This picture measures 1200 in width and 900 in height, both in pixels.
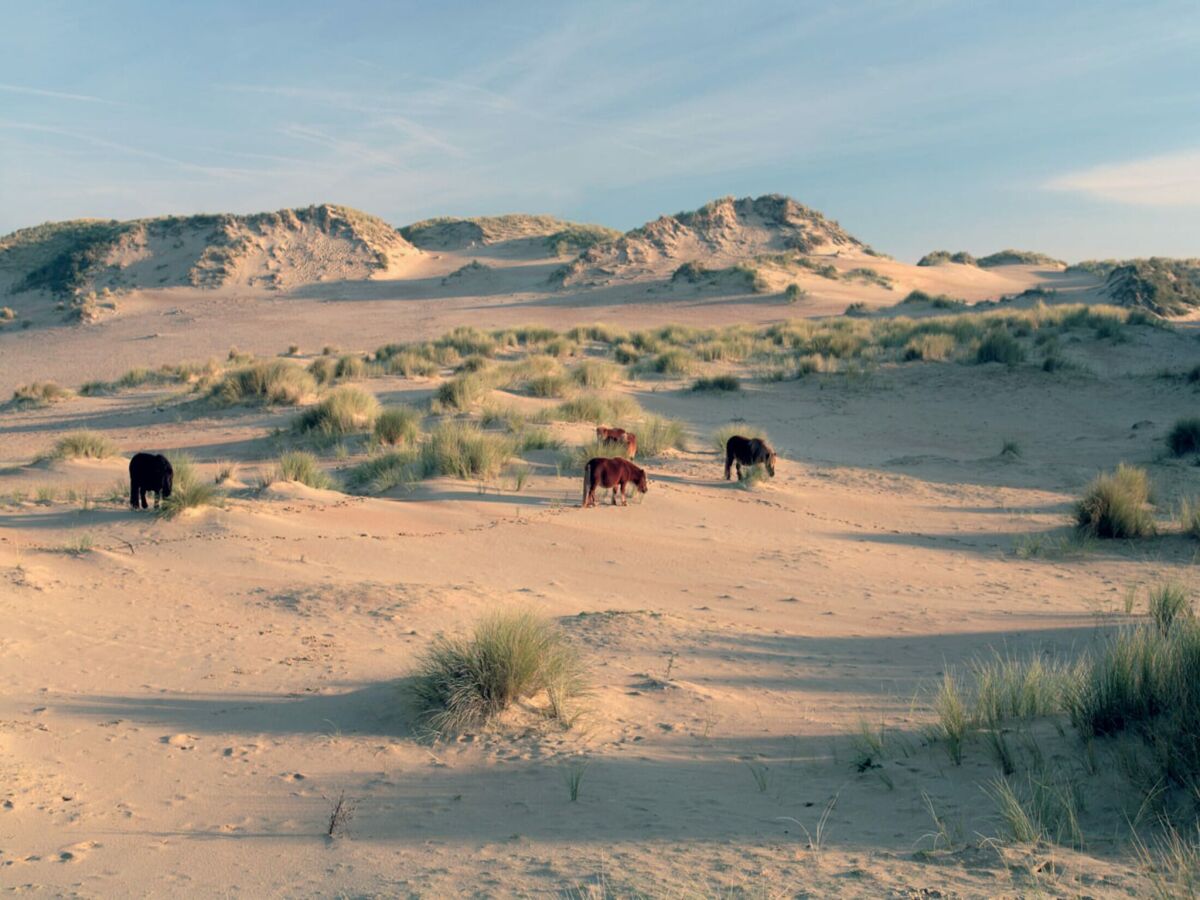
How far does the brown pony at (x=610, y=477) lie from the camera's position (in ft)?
38.3

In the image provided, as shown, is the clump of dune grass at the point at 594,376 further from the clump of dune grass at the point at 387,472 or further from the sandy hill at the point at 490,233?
the sandy hill at the point at 490,233

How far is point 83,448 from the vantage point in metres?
14.9

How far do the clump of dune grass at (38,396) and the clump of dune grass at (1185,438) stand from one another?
2467 centimetres

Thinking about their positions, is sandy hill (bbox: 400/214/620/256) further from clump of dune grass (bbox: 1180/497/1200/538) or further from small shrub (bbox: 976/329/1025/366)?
clump of dune grass (bbox: 1180/497/1200/538)

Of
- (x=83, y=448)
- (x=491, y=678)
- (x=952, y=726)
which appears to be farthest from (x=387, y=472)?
(x=952, y=726)

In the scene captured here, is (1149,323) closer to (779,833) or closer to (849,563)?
(849,563)

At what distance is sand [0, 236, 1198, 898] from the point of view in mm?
3723

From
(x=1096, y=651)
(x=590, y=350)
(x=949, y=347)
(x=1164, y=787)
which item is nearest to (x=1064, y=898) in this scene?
(x=1164, y=787)

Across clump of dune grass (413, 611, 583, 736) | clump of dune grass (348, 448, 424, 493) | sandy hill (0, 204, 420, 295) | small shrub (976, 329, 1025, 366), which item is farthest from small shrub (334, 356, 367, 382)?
sandy hill (0, 204, 420, 295)

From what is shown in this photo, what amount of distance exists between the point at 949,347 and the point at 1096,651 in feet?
70.1

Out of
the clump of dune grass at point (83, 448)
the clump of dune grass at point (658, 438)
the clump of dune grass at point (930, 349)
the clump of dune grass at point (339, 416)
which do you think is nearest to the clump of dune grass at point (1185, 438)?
the clump of dune grass at point (658, 438)

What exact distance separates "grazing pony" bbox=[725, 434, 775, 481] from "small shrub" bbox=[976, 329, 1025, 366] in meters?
13.6

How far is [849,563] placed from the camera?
10.1 metres

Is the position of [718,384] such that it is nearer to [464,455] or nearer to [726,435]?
[726,435]
